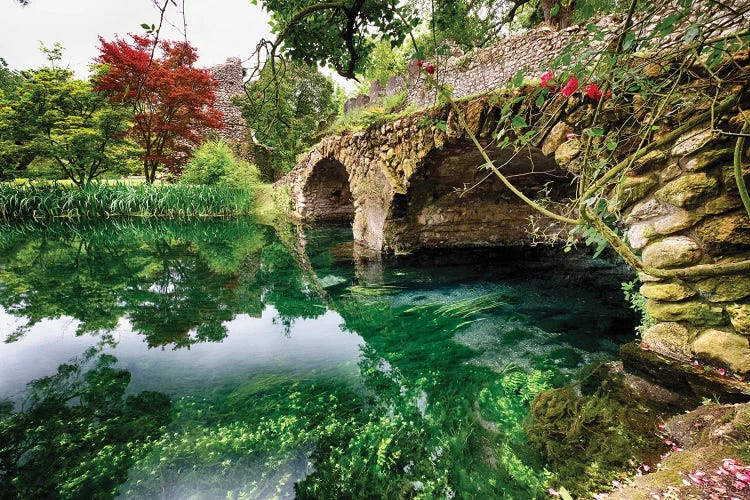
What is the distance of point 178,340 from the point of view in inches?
132

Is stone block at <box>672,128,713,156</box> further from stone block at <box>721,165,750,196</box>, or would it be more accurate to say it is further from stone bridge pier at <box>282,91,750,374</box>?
stone block at <box>721,165,750,196</box>

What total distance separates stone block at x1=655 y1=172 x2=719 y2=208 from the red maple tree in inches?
538

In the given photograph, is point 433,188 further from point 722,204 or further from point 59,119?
point 59,119

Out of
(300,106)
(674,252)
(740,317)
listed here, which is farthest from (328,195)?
(300,106)

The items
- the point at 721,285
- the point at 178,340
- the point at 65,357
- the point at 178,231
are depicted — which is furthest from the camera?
the point at 178,231

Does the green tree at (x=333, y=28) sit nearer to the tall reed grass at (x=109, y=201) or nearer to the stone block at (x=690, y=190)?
the stone block at (x=690, y=190)

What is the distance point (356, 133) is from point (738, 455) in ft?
21.4

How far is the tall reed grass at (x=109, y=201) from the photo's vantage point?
11.0 m

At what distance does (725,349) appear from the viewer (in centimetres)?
207

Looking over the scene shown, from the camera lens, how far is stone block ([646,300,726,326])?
6.99 feet

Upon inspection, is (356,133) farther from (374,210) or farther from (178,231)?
(178,231)

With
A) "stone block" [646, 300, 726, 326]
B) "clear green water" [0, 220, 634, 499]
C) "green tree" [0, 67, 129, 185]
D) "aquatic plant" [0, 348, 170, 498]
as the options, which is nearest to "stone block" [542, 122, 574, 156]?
"stone block" [646, 300, 726, 326]

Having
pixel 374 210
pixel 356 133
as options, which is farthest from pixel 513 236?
pixel 356 133

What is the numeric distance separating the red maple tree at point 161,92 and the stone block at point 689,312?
45.8 feet
